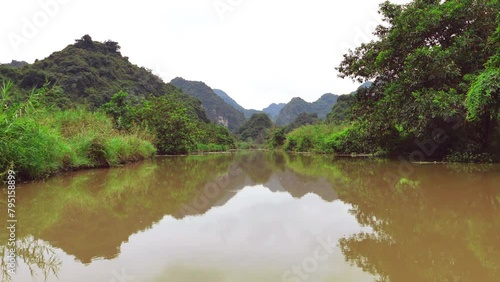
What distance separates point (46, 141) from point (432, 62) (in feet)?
33.4

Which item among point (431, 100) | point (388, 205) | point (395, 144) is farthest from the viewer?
point (395, 144)

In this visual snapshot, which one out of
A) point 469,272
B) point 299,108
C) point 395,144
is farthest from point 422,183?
point 299,108

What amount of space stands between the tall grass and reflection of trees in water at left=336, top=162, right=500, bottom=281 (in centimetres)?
511

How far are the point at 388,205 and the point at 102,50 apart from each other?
153 ft

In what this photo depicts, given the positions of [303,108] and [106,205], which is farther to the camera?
[303,108]

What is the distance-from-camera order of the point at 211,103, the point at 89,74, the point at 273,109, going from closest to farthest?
the point at 89,74 → the point at 211,103 → the point at 273,109

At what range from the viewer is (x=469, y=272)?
7.30 feet

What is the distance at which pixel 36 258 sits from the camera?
2.59 metres

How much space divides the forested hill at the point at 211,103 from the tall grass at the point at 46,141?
77.9m

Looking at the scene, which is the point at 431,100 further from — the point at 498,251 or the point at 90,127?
the point at 90,127

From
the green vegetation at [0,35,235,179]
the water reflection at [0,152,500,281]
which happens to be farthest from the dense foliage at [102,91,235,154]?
the water reflection at [0,152,500,281]

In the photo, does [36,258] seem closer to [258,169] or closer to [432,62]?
[258,169]

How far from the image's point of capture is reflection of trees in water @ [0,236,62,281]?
90.7 inches

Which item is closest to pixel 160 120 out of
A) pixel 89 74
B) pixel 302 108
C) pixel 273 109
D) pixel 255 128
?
pixel 89 74
